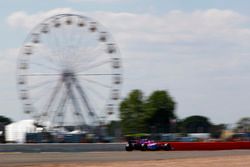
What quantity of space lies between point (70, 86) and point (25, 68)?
13.2 ft

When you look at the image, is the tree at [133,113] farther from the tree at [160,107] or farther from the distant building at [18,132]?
the distant building at [18,132]

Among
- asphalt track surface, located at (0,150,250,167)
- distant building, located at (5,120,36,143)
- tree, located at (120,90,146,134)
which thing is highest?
tree, located at (120,90,146,134)

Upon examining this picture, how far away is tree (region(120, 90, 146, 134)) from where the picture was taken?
91750 millimetres

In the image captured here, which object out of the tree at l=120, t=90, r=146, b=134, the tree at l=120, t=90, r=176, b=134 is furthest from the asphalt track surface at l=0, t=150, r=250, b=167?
the tree at l=120, t=90, r=176, b=134

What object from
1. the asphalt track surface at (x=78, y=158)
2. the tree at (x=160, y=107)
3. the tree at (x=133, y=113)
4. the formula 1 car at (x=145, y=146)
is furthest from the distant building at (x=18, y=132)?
the tree at (x=160, y=107)

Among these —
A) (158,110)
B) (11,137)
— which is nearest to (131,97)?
(158,110)

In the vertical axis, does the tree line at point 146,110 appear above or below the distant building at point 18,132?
above

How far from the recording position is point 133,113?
9931 centimetres

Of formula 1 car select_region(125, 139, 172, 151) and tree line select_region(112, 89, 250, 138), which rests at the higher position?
tree line select_region(112, 89, 250, 138)

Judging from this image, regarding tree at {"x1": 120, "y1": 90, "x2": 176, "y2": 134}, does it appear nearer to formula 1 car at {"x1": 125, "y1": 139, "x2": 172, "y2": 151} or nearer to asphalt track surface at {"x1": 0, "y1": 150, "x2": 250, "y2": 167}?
formula 1 car at {"x1": 125, "y1": 139, "x2": 172, "y2": 151}

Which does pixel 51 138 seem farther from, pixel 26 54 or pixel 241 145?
pixel 241 145

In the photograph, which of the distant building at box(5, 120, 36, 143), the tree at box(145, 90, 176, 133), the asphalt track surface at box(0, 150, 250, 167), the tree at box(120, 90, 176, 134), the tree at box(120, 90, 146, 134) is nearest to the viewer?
the asphalt track surface at box(0, 150, 250, 167)

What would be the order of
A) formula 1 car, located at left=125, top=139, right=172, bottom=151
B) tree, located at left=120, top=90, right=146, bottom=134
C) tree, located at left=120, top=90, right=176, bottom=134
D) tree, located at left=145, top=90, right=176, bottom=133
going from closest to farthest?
1. formula 1 car, located at left=125, top=139, right=172, bottom=151
2. tree, located at left=120, top=90, right=146, bottom=134
3. tree, located at left=120, top=90, right=176, bottom=134
4. tree, located at left=145, top=90, right=176, bottom=133

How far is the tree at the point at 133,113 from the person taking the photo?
91.8m
